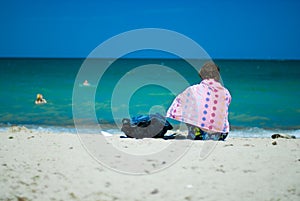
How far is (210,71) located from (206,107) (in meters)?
0.50

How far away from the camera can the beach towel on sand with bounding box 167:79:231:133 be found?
15.8 feet

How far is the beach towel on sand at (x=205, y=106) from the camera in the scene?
4.82 metres

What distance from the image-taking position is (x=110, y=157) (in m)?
3.72

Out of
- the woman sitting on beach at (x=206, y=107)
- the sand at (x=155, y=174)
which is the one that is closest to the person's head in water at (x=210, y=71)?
the woman sitting on beach at (x=206, y=107)

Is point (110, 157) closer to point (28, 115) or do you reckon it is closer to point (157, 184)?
point (157, 184)

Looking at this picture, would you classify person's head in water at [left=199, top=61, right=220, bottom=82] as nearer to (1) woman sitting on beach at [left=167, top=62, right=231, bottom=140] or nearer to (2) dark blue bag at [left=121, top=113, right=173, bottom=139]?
(1) woman sitting on beach at [left=167, top=62, right=231, bottom=140]

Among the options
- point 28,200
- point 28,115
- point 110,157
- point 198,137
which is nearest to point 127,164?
point 110,157

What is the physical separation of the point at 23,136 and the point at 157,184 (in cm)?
286

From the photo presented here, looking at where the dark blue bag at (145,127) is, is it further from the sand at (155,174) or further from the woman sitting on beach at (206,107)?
the sand at (155,174)

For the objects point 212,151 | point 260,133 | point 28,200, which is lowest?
point 28,200

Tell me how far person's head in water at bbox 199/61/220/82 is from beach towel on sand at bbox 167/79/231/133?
0.06 meters

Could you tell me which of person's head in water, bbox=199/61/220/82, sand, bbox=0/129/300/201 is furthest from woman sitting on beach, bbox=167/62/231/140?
sand, bbox=0/129/300/201

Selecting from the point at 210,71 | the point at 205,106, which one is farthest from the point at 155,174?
the point at 210,71

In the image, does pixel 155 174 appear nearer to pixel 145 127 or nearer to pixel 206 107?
pixel 206 107
